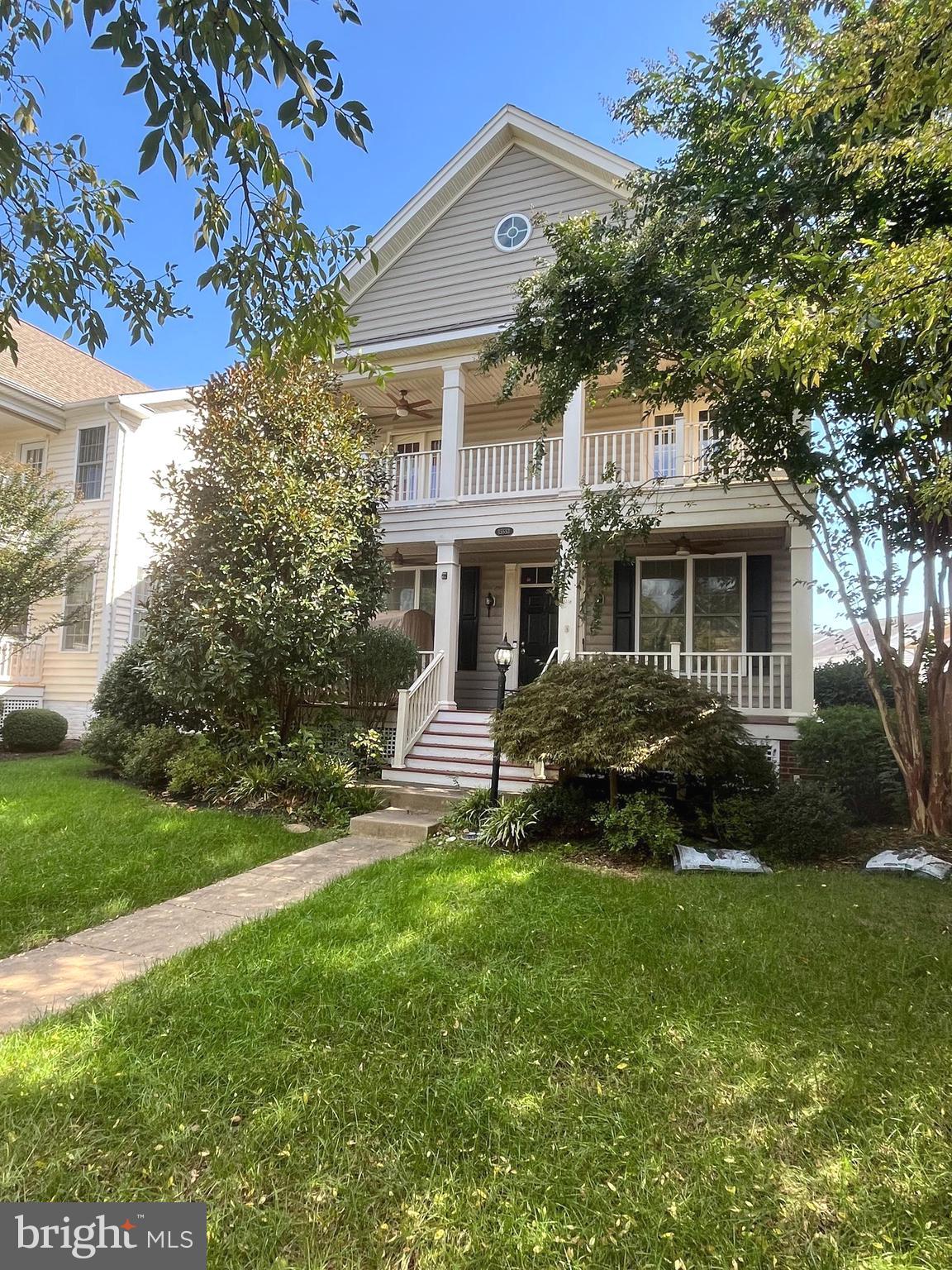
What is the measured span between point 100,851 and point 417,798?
11.1 feet

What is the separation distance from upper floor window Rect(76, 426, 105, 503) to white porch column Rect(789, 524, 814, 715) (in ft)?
43.9

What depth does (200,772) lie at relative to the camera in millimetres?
7594

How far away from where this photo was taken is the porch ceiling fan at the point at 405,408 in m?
12.3

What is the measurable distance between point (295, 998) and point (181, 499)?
21.1 feet

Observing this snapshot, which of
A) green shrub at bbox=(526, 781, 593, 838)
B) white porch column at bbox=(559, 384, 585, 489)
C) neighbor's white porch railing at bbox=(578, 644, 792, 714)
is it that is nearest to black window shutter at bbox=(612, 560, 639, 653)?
neighbor's white porch railing at bbox=(578, 644, 792, 714)

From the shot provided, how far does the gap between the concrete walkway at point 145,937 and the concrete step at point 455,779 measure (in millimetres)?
2568

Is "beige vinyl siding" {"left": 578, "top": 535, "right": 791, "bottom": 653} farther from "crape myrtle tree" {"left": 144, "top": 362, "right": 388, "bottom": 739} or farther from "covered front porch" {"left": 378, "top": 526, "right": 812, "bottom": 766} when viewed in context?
"crape myrtle tree" {"left": 144, "top": 362, "right": 388, "bottom": 739}

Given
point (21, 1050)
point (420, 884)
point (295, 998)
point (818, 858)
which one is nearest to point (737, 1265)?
point (295, 998)

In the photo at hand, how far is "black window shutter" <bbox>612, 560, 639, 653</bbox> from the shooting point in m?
11.0

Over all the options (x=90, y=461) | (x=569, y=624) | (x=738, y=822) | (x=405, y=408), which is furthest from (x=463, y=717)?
(x=90, y=461)

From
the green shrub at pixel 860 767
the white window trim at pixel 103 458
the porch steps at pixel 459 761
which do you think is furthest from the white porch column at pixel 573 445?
the white window trim at pixel 103 458

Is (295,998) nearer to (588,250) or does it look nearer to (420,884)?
(420,884)

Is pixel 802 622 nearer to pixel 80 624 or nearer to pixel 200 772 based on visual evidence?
pixel 200 772

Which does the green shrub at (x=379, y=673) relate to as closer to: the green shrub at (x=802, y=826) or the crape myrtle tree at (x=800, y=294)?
the crape myrtle tree at (x=800, y=294)
